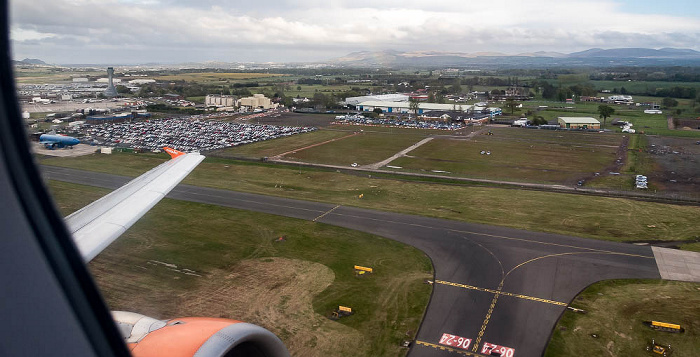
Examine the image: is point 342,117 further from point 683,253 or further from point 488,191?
point 683,253

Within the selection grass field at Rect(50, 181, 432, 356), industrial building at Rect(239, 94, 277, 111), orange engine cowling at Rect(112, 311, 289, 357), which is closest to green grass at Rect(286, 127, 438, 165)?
grass field at Rect(50, 181, 432, 356)

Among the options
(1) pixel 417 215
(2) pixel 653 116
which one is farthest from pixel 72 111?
(2) pixel 653 116

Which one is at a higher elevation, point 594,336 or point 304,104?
point 304,104

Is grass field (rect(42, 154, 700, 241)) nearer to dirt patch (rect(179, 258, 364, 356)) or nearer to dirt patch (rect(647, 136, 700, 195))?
dirt patch (rect(647, 136, 700, 195))

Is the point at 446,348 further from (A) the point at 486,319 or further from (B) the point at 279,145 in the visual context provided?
(B) the point at 279,145

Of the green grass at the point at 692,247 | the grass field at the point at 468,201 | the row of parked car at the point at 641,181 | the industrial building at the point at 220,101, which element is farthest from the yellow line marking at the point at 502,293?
the industrial building at the point at 220,101

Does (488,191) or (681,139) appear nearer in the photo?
(488,191)

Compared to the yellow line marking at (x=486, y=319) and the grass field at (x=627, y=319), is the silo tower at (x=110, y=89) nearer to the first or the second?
the yellow line marking at (x=486, y=319)
